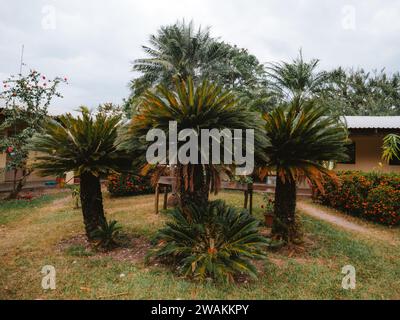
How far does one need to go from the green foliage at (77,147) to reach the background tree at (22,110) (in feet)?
21.9

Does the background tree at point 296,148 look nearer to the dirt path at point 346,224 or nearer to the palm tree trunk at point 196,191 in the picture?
the palm tree trunk at point 196,191

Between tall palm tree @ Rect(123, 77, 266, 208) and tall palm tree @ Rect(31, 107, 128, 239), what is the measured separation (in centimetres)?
60

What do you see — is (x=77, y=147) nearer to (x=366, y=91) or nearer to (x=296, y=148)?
(x=296, y=148)

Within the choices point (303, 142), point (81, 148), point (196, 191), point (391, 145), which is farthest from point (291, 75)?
point (81, 148)

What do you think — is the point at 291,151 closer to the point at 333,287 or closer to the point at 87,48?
the point at 333,287

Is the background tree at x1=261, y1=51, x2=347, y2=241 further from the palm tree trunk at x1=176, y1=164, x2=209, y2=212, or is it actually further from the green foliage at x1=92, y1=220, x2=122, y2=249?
the green foliage at x1=92, y1=220, x2=122, y2=249

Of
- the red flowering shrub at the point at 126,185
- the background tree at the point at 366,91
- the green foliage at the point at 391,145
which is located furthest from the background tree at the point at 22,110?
the background tree at the point at 366,91

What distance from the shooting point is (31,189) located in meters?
13.7

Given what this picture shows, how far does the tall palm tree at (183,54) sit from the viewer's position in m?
19.5

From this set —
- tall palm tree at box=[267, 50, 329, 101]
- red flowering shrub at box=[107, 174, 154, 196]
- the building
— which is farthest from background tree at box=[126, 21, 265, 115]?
red flowering shrub at box=[107, 174, 154, 196]

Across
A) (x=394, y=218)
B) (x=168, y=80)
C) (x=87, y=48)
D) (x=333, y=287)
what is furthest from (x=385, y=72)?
(x=333, y=287)

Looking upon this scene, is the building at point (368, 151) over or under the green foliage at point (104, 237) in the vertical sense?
over

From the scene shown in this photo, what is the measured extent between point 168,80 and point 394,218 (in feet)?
51.0

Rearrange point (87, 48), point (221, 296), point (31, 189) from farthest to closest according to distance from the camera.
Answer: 1. point (31, 189)
2. point (87, 48)
3. point (221, 296)
